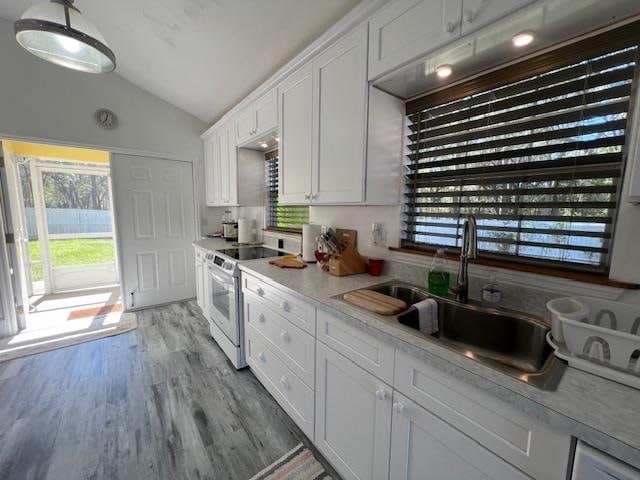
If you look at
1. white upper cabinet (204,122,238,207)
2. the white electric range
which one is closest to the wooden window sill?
the white electric range

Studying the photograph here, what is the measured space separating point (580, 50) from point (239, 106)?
2.54 m

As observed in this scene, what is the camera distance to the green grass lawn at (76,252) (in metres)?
4.07

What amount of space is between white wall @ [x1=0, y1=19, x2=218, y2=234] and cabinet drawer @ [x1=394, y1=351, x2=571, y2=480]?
395cm

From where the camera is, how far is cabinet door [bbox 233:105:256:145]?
250cm

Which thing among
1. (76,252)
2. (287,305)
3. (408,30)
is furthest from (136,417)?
(76,252)

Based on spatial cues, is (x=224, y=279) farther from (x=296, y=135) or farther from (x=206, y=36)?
(x=206, y=36)

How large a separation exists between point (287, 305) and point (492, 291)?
1.06 meters

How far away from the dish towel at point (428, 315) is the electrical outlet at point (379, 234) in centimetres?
57

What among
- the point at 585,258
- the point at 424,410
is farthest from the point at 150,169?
the point at 585,258

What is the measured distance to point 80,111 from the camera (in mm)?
2988

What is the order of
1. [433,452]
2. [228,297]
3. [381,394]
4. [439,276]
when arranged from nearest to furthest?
[433,452], [381,394], [439,276], [228,297]

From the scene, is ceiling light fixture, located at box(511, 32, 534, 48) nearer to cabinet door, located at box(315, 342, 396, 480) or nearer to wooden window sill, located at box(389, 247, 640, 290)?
wooden window sill, located at box(389, 247, 640, 290)

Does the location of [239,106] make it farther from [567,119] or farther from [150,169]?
[567,119]

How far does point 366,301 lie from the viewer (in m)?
1.21
